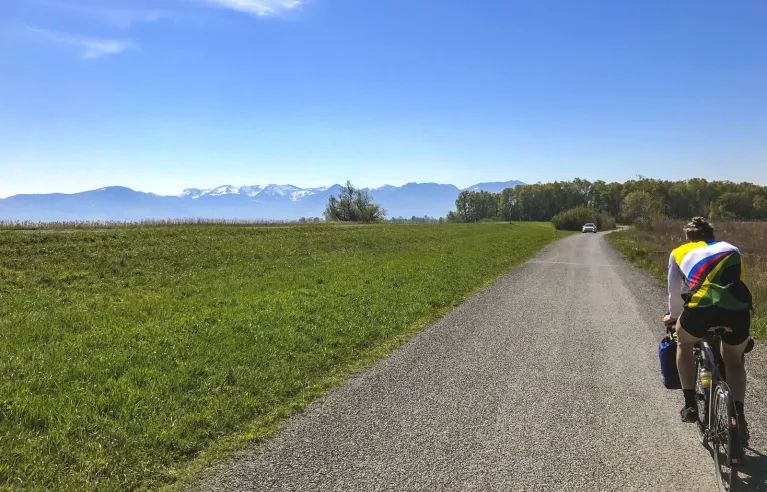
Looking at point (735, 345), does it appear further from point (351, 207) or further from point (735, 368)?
point (351, 207)

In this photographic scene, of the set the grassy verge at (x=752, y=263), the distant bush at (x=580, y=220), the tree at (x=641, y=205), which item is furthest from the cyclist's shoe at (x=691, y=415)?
the distant bush at (x=580, y=220)

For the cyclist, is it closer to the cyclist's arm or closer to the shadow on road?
the cyclist's arm

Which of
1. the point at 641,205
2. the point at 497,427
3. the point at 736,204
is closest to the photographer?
the point at 497,427

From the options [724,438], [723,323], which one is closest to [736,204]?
[723,323]

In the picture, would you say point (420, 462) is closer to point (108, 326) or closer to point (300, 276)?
point (108, 326)

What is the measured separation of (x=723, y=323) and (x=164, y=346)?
8.04 meters

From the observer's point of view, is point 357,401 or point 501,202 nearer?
point 357,401

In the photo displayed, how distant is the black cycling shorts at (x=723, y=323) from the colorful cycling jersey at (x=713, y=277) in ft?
0.22

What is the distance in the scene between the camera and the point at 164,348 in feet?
25.7

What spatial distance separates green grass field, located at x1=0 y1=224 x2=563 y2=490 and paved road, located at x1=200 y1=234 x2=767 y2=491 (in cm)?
65

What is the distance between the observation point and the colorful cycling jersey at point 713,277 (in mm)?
3938

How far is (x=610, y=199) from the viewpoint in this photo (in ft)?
483

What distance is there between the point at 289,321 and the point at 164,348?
2775 millimetres

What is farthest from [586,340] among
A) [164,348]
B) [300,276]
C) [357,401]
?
[300,276]
